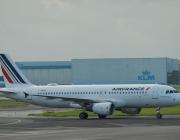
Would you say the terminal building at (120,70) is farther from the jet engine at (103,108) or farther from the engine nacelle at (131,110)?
the jet engine at (103,108)

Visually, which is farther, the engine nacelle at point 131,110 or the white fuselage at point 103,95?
the engine nacelle at point 131,110

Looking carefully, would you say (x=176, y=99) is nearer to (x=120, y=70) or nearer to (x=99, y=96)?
(x=99, y=96)

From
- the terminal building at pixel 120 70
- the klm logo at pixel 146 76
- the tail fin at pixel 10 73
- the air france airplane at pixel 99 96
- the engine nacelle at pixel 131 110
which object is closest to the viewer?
the air france airplane at pixel 99 96

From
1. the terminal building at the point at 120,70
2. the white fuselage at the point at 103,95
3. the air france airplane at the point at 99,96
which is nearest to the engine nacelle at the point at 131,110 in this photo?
the air france airplane at the point at 99,96

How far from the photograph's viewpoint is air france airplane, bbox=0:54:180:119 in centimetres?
5138

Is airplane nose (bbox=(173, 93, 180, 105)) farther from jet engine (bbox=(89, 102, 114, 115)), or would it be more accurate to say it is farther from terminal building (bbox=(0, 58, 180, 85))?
terminal building (bbox=(0, 58, 180, 85))

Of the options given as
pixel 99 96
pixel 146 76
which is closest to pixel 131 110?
pixel 99 96

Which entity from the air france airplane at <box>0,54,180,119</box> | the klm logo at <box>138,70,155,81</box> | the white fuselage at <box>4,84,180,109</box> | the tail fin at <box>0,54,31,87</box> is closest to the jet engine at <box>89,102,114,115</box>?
the air france airplane at <box>0,54,180,119</box>

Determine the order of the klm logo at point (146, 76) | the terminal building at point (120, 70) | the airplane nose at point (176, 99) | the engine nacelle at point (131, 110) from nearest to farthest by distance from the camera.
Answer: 1. the airplane nose at point (176, 99)
2. the engine nacelle at point (131, 110)
3. the klm logo at point (146, 76)
4. the terminal building at point (120, 70)

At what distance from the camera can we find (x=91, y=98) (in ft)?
176

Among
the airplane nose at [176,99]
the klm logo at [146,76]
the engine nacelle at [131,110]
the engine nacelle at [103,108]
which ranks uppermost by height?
the klm logo at [146,76]

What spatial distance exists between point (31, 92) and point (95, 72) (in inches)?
4229

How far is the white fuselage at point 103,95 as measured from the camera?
51375 millimetres

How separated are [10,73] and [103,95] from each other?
36.8ft
